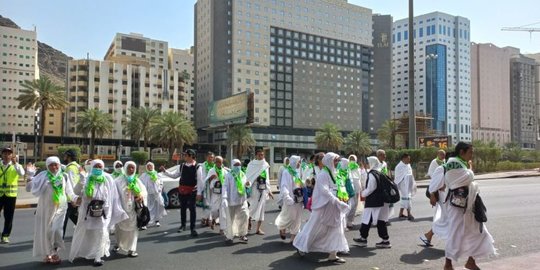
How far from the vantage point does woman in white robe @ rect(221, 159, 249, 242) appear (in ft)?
31.0

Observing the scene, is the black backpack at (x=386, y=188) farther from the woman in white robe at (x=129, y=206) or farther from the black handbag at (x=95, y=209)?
the black handbag at (x=95, y=209)

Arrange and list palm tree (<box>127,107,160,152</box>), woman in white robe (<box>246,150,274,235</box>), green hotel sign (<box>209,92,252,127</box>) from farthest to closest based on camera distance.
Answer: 1. palm tree (<box>127,107,160,152</box>)
2. green hotel sign (<box>209,92,252,127</box>)
3. woman in white robe (<box>246,150,274,235</box>)

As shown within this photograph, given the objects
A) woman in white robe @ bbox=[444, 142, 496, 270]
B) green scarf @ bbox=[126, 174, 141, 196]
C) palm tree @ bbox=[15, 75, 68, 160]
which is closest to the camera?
woman in white robe @ bbox=[444, 142, 496, 270]

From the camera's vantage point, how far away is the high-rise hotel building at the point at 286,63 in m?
120

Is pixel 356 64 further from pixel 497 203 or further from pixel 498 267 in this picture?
pixel 498 267

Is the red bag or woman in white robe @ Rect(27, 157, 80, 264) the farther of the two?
the red bag

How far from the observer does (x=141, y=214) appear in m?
8.25

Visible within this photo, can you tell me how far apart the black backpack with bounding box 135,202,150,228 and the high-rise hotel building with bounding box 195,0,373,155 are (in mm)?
104641

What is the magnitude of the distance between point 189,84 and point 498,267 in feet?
435

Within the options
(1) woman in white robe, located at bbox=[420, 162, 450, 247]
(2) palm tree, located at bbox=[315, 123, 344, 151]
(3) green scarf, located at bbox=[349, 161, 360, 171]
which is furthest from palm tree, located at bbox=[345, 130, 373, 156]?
(1) woman in white robe, located at bbox=[420, 162, 450, 247]

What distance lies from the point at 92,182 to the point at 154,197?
482 cm

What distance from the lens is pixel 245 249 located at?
→ 341 inches

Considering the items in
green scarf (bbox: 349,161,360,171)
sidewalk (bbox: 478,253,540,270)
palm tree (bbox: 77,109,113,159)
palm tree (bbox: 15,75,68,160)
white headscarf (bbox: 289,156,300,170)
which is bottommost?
sidewalk (bbox: 478,253,540,270)

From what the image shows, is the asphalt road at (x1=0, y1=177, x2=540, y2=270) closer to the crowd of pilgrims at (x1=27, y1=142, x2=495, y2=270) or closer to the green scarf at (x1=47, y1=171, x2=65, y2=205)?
the crowd of pilgrims at (x1=27, y1=142, x2=495, y2=270)
